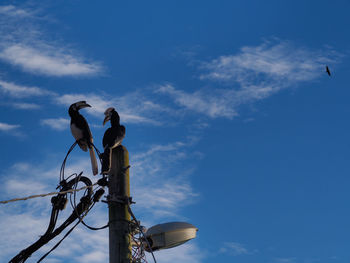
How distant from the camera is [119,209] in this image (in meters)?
7.14

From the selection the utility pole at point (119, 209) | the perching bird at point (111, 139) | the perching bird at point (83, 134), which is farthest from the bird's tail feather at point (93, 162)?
the utility pole at point (119, 209)

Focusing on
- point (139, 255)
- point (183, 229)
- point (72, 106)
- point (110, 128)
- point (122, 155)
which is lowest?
point (139, 255)

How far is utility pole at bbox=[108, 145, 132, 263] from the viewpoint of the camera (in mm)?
6840

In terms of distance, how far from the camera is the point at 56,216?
7.85m

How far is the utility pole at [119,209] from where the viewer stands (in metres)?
6.84

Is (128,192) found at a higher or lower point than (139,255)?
higher

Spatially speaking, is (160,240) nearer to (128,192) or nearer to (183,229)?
(183,229)

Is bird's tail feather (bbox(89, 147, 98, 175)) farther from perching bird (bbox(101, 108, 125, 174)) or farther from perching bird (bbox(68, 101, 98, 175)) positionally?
perching bird (bbox(101, 108, 125, 174))

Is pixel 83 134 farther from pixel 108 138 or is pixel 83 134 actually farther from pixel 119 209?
pixel 119 209

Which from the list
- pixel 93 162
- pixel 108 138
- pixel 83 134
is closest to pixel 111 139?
pixel 108 138

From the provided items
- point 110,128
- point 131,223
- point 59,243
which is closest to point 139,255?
point 131,223

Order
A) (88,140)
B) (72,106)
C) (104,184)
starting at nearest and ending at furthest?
(104,184) < (88,140) < (72,106)

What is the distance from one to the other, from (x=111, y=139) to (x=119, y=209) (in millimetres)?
1363

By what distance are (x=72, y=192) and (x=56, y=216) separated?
1.50 feet
